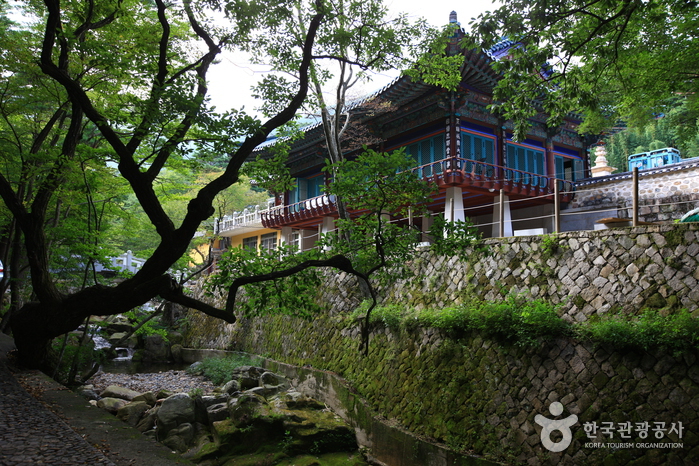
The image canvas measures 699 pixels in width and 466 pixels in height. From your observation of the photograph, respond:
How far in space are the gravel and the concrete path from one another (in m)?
7.54

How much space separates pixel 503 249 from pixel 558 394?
10.5ft

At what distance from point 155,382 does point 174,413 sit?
5.97 m

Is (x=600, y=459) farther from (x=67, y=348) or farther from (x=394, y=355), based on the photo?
(x=67, y=348)

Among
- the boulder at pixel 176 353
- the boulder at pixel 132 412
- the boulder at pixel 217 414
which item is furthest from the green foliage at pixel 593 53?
the boulder at pixel 176 353

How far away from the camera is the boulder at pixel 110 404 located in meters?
11.1

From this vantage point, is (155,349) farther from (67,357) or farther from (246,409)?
(246,409)

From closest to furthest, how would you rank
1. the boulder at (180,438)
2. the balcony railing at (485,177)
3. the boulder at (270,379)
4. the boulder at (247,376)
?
1. the boulder at (180,438)
2. the boulder at (270,379)
3. the boulder at (247,376)
4. the balcony railing at (485,177)

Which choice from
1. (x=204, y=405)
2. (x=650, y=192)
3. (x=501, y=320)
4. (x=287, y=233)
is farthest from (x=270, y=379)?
(x=650, y=192)

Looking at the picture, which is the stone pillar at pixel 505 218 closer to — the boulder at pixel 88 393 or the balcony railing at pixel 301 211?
the balcony railing at pixel 301 211

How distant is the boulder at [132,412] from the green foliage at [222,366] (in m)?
3.52

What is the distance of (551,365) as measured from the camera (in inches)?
277

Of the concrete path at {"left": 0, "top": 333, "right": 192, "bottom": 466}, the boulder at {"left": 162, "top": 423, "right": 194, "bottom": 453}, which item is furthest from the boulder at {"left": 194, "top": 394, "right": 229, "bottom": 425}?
the concrete path at {"left": 0, "top": 333, "right": 192, "bottom": 466}

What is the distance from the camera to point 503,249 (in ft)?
30.5

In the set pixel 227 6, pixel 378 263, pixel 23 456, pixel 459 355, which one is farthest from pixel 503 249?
pixel 23 456
